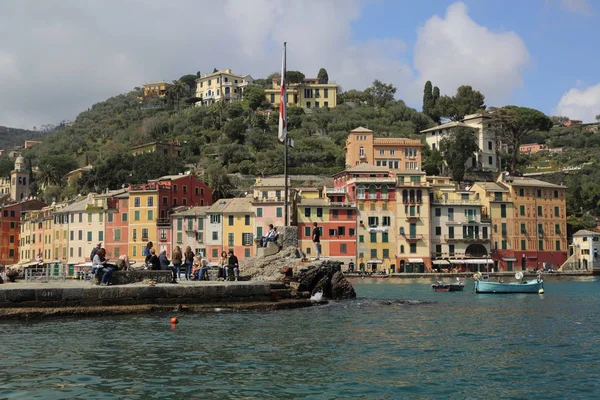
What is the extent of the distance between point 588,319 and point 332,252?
5299 cm

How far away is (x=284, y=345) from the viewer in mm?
17547

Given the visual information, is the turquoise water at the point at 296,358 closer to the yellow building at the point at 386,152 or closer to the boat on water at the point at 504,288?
the boat on water at the point at 504,288

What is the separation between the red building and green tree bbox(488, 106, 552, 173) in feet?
235

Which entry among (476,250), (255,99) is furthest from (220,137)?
(476,250)

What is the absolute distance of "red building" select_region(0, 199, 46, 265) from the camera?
9794 cm

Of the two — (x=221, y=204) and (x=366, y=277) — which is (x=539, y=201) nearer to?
(x=366, y=277)

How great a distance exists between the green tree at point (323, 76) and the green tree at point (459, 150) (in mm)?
59630

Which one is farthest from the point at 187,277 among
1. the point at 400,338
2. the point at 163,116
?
the point at 163,116

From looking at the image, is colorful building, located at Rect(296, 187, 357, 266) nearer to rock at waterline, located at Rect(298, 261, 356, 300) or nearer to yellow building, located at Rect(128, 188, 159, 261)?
yellow building, located at Rect(128, 188, 159, 261)

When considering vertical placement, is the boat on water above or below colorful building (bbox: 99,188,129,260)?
below

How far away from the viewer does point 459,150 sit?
323 feet

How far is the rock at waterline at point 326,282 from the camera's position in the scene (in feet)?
99.3

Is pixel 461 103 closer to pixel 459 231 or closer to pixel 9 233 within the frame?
pixel 459 231

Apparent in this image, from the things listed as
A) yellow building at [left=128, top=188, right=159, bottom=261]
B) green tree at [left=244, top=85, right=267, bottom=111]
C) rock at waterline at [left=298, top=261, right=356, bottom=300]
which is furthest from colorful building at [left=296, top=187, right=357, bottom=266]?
green tree at [left=244, top=85, right=267, bottom=111]
